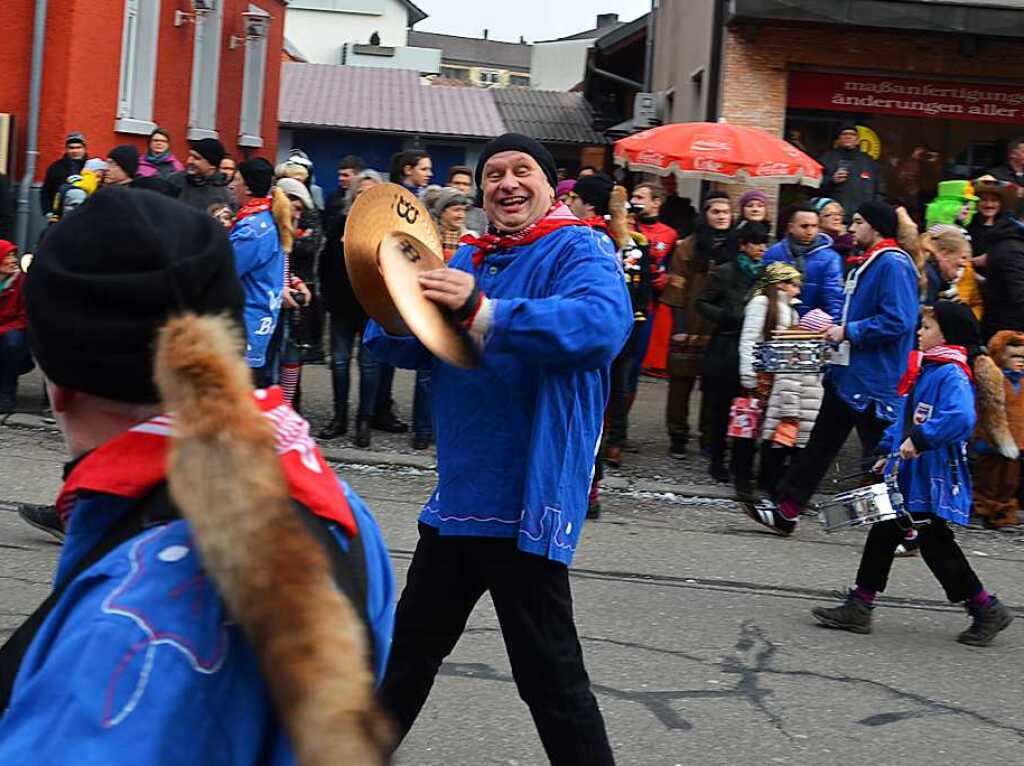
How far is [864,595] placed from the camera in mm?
6684

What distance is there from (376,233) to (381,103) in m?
31.5

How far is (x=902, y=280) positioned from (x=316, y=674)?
6.98 meters

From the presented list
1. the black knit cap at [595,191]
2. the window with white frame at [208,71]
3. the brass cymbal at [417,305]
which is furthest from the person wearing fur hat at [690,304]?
the window with white frame at [208,71]

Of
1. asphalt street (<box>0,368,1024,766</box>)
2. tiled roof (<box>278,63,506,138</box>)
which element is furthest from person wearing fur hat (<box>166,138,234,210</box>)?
tiled roof (<box>278,63,506,138</box>)

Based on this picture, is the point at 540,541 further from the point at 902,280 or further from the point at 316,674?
the point at 902,280

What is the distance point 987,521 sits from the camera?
972 cm

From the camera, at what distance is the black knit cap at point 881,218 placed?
809 cm

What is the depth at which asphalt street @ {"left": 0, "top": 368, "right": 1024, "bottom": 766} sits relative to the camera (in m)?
5.09

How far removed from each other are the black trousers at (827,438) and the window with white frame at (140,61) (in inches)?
439

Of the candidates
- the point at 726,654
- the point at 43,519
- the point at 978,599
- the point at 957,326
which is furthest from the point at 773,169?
the point at 43,519

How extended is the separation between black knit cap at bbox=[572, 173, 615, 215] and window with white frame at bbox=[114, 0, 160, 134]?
31.8ft

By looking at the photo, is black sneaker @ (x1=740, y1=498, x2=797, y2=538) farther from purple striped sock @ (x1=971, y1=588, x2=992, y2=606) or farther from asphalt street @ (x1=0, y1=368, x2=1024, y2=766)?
purple striped sock @ (x1=971, y1=588, x2=992, y2=606)

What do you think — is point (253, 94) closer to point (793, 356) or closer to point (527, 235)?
point (793, 356)

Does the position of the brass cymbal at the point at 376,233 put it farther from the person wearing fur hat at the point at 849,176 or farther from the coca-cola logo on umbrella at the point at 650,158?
the person wearing fur hat at the point at 849,176
